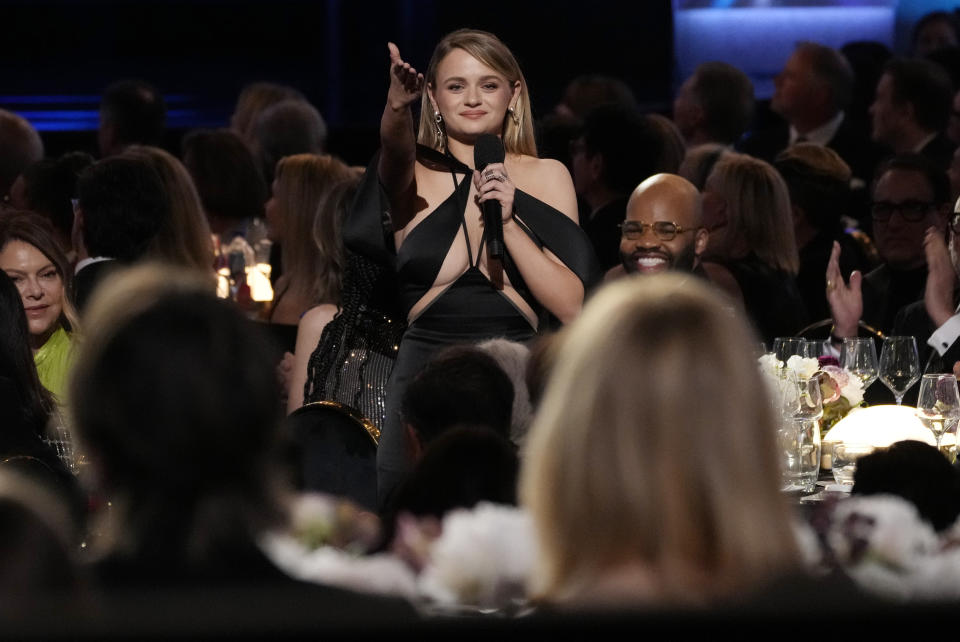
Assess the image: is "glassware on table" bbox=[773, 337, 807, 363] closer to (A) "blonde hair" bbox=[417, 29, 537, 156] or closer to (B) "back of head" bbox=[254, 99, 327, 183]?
(A) "blonde hair" bbox=[417, 29, 537, 156]

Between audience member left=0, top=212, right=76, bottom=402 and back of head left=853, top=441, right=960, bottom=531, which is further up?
audience member left=0, top=212, right=76, bottom=402

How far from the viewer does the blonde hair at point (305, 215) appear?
181 inches

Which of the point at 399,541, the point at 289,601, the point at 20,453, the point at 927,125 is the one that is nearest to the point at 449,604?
the point at 399,541

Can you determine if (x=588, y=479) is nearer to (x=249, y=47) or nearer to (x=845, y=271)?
(x=845, y=271)

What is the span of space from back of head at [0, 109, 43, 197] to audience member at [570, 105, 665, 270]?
7.60 feet

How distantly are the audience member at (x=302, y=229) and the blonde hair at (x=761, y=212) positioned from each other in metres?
1.27

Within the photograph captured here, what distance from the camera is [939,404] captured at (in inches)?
128

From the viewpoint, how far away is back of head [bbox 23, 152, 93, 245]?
5.33m

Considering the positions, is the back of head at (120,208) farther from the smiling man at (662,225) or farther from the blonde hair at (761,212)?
the blonde hair at (761,212)

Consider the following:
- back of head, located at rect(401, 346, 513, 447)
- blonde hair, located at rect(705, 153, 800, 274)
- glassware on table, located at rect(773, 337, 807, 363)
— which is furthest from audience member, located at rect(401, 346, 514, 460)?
blonde hair, located at rect(705, 153, 800, 274)

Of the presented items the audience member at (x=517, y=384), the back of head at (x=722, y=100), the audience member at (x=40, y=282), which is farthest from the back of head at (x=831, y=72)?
the audience member at (x=517, y=384)

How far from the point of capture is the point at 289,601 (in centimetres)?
111

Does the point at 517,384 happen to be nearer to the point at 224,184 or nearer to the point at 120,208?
the point at 120,208

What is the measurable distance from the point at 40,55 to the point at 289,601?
30.3 feet
